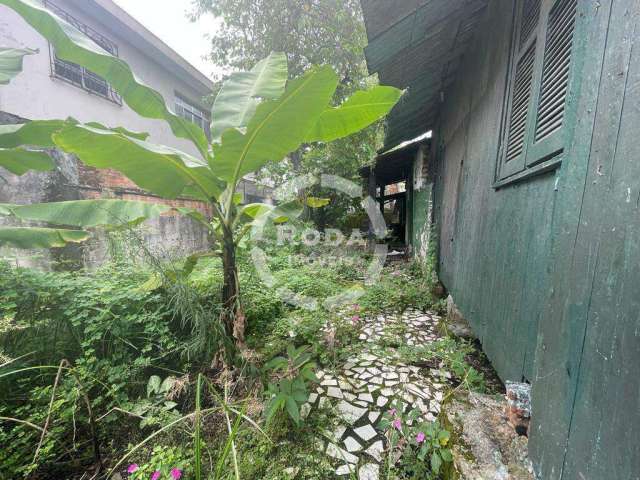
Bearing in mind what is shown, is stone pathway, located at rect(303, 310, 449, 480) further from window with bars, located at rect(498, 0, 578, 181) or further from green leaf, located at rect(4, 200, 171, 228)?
green leaf, located at rect(4, 200, 171, 228)

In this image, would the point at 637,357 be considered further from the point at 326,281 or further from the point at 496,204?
the point at 326,281

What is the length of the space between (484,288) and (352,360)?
4.58 ft

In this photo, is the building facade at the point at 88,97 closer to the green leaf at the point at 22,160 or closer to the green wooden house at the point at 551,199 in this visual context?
the green leaf at the point at 22,160

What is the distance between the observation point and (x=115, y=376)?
1.77 m

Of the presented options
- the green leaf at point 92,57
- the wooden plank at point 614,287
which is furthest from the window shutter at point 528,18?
the green leaf at point 92,57

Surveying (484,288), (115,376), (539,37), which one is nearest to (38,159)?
(115,376)

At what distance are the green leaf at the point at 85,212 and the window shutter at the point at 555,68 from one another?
2722 mm

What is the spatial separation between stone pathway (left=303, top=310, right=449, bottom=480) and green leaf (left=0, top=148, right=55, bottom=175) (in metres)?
2.85

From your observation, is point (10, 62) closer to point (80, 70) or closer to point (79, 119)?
point (79, 119)

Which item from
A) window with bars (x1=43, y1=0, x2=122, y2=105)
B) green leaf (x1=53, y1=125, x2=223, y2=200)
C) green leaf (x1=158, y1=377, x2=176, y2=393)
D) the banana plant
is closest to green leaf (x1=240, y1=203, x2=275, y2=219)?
the banana plant

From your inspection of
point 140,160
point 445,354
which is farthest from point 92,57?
point 445,354

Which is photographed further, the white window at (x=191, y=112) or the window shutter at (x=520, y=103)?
the white window at (x=191, y=112)

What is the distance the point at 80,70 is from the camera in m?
5.12

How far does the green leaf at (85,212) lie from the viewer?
185 cm
